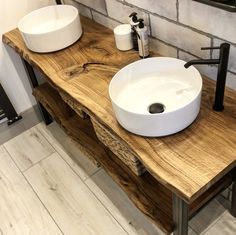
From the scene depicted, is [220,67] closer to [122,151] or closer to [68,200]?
[122,151]

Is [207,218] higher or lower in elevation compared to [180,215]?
lower

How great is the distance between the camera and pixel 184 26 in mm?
1191

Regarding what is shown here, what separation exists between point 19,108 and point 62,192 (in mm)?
633

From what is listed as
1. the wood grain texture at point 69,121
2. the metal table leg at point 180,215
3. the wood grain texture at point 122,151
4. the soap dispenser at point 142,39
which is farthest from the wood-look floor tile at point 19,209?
the soap dispenser at point 142,39

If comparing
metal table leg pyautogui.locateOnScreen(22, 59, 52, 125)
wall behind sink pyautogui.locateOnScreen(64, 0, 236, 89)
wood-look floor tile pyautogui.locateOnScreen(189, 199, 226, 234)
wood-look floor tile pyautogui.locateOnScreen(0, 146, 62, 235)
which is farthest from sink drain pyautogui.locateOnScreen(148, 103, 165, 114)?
metal table leg pyautogui.locateOnScreen(22, 59, 52, 125)

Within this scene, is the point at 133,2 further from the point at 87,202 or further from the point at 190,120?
the point at 87,202

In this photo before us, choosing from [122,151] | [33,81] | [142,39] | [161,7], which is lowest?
[33,81]

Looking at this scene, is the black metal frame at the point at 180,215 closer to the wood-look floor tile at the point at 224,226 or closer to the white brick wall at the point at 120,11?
the wood-look floor tile at the point at 224,226

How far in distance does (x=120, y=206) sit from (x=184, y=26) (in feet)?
2.89

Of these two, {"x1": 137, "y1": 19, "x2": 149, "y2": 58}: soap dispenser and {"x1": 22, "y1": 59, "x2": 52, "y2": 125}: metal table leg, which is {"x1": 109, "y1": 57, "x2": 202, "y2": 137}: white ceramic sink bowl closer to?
{"x1": 137, "y1": 19, "x2": 149, "y2": 58}: soap dispenser

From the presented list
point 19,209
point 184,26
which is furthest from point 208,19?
point 19,209

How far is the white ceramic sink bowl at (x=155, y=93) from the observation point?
989mm

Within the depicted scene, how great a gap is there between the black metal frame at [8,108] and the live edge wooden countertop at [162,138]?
0.43m

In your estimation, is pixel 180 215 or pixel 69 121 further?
pixel 69 121
